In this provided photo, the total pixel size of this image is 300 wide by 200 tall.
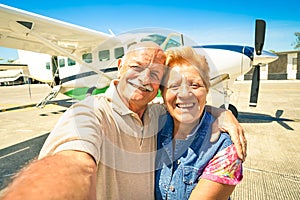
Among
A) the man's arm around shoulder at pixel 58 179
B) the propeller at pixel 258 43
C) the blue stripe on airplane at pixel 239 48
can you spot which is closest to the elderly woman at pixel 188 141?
the man's arm around shoulder at pixel 58 179

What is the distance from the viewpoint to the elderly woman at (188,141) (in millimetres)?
884

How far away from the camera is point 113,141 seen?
87 cm

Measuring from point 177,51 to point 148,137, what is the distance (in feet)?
1.54

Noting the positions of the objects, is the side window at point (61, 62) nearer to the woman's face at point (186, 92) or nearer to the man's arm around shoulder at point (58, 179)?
the woman's face at point (186, 92)

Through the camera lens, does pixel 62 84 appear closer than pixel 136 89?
No

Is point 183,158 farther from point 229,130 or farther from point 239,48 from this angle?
point 239,48

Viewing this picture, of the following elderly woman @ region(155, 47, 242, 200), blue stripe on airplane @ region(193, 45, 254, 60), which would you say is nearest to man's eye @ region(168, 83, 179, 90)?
elderly woman @ region(155, 47, 242, 200)

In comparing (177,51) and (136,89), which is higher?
(177,51)

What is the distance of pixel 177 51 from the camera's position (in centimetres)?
105

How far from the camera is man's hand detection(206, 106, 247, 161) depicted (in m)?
0.92

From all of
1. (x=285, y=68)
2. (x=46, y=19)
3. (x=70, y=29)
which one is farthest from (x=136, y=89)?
(x=285, y=68)

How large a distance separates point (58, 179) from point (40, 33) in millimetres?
5864

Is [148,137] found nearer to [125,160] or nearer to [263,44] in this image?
[125,160]

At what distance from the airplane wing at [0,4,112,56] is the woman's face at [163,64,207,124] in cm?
421
